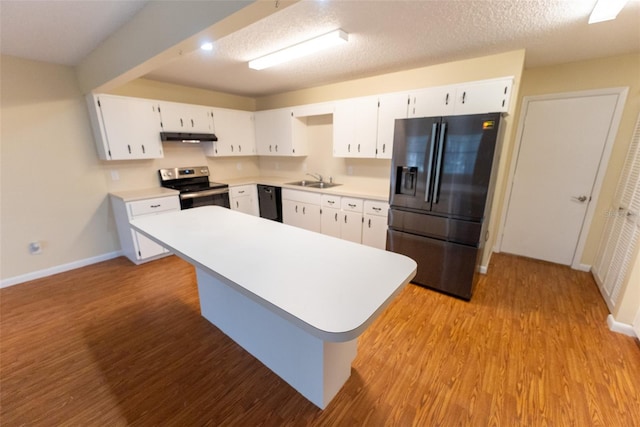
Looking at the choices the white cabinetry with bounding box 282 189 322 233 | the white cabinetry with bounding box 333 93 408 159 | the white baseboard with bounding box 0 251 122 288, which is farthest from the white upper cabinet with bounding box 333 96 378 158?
the white baseboard with bounding box 0 251 122 288

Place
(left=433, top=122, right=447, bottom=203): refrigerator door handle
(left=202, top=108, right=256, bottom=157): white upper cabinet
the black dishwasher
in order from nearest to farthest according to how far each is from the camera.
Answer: (left=433, top=122, right=447, bottom=203): refrigerator door handle → (left=202, top=108, right=256, bottom=157): white upper cabinet → the black dishwasher

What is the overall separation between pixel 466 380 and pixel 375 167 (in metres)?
2.69

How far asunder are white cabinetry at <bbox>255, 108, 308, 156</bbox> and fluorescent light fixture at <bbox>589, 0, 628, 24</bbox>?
3316mm

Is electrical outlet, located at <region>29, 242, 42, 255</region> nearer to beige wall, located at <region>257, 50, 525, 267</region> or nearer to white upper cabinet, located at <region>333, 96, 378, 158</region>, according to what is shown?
beige wall, located at <region>257, 50, 525, 267</region>

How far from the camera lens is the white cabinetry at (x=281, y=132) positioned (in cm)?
422

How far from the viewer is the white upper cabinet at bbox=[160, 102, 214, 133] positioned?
358 centimetres

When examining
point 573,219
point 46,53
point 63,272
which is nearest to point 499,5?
point 573,219

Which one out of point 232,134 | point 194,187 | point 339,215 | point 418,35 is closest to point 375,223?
point 339,215

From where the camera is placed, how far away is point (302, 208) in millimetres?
3990

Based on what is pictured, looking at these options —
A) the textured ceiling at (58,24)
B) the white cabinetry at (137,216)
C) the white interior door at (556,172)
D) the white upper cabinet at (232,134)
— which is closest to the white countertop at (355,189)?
the white upper cabinet at (232,134)

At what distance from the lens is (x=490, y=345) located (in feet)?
6.57

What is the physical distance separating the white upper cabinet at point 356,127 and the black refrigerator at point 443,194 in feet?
2.31

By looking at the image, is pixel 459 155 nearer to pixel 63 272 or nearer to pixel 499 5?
pixel 499 5

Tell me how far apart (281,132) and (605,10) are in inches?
145
